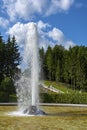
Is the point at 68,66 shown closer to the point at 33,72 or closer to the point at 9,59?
the point at 9,59

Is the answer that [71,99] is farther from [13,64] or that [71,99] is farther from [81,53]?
[81,53]

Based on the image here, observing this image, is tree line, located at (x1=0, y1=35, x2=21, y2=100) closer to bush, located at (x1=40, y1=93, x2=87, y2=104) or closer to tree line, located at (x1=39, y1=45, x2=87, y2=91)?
tree line, located at (x1=39, y1=45, x2=87, y2=91)

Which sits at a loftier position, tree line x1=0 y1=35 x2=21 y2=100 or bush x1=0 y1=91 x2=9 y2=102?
tree line x1=0 y1=35 x2=21 y2=100

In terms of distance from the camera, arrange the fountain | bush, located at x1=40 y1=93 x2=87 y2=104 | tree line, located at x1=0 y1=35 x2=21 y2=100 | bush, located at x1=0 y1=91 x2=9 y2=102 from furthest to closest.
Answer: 1. tree line, located at x1=0 y1=35 x2=21 y2=100
2. bush, located at x1=40 y1=93 x2=87 y2=104
3. bush, located at x1=0 y1=91 x2=9 y2=102
4. the fountain

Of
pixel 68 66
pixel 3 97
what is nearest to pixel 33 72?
pixel 3 97

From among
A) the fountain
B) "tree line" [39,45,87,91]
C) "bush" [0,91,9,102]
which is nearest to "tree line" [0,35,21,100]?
"tree line" [39,45,87,91]

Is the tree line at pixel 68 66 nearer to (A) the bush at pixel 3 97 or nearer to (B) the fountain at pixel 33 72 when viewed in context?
(A) the bush at pixel 3 97

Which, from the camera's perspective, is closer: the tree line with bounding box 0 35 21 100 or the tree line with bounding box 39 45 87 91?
the tree line with bounding box 0 35 21 100

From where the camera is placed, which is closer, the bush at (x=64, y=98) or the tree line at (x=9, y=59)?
the bush at (x=64, y=98)

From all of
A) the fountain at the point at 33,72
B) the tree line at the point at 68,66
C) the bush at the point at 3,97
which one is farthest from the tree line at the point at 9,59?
the fountain at the point at 33,72

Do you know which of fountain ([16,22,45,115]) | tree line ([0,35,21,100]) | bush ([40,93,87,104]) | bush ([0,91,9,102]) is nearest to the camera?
fountain ([16,22,45,115])

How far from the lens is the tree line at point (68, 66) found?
270 feet

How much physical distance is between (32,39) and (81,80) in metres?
51.0

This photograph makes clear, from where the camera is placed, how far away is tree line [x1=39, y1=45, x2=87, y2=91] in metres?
82.3
